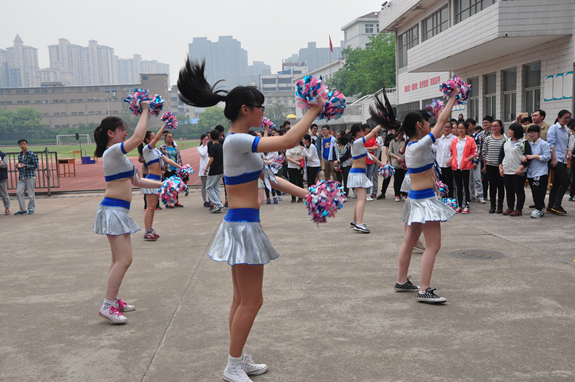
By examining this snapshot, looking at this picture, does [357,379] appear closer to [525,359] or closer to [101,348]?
[525,359]

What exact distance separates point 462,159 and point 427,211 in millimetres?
5770

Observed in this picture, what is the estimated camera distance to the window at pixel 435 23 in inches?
946

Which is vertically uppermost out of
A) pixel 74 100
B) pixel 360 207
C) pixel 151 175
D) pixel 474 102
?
pixel 74 100

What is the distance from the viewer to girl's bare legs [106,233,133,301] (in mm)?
4535

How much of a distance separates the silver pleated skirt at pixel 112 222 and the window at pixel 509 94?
59.5ft

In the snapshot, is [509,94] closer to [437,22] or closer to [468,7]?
[468,7]

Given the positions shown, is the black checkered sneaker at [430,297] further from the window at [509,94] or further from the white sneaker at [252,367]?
the window at [509,94]

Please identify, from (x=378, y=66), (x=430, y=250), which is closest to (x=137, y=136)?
(x=430, y=250)

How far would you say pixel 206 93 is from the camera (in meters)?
3.21

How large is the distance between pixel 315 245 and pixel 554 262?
3.29m

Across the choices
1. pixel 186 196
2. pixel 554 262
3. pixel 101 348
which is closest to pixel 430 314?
pixel 554 262

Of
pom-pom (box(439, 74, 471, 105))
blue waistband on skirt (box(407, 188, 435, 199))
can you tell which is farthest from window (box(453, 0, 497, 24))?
blue waistband on skirt (box(407, 188, 435, 199))

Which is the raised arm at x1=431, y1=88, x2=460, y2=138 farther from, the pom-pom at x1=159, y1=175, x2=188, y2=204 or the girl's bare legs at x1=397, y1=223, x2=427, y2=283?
the pom-pom at x1=159, y1=175, x2=188, y2=204

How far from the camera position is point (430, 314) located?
4.45 metres
